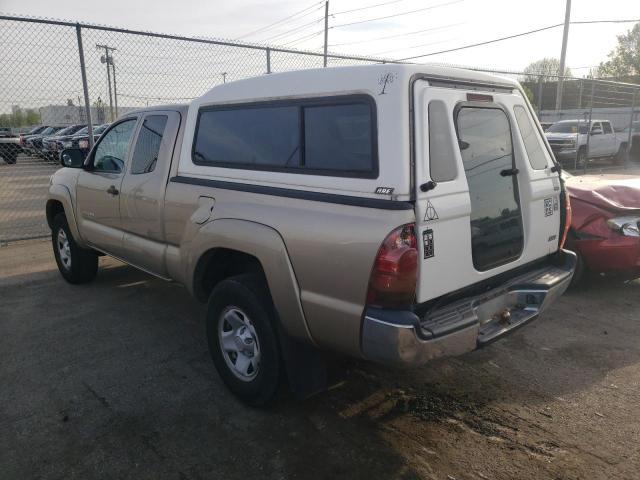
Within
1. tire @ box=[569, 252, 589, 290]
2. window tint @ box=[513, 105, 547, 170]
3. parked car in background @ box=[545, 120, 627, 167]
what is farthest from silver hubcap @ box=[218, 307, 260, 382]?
parked car in background @ box=[545, 120, 627, 167]

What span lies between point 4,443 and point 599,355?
4129 millimetres

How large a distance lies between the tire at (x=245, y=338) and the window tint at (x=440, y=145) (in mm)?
1235

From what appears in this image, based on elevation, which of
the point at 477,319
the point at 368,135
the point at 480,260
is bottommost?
the point at 477,319

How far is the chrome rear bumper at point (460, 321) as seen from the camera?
247 centimetres

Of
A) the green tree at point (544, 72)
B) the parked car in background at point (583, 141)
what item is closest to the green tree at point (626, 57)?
the green tree at point (544, 72)

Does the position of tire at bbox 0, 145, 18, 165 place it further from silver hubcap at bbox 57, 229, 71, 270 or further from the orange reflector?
the orange reflector

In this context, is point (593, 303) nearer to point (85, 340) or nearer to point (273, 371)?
point (273, 371)

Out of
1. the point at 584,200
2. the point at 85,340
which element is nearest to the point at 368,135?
the point at 85,340

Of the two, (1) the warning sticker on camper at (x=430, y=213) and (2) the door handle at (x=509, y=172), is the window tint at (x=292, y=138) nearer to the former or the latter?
(1) the warning sticker on camper at (x=430, y=213)

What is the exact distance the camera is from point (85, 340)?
4.36 meters

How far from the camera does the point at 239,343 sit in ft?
11.0

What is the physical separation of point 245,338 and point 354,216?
1.23 meters

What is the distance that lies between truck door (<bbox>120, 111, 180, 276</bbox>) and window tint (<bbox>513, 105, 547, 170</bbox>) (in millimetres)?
2512

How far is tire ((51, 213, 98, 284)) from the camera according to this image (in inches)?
223
